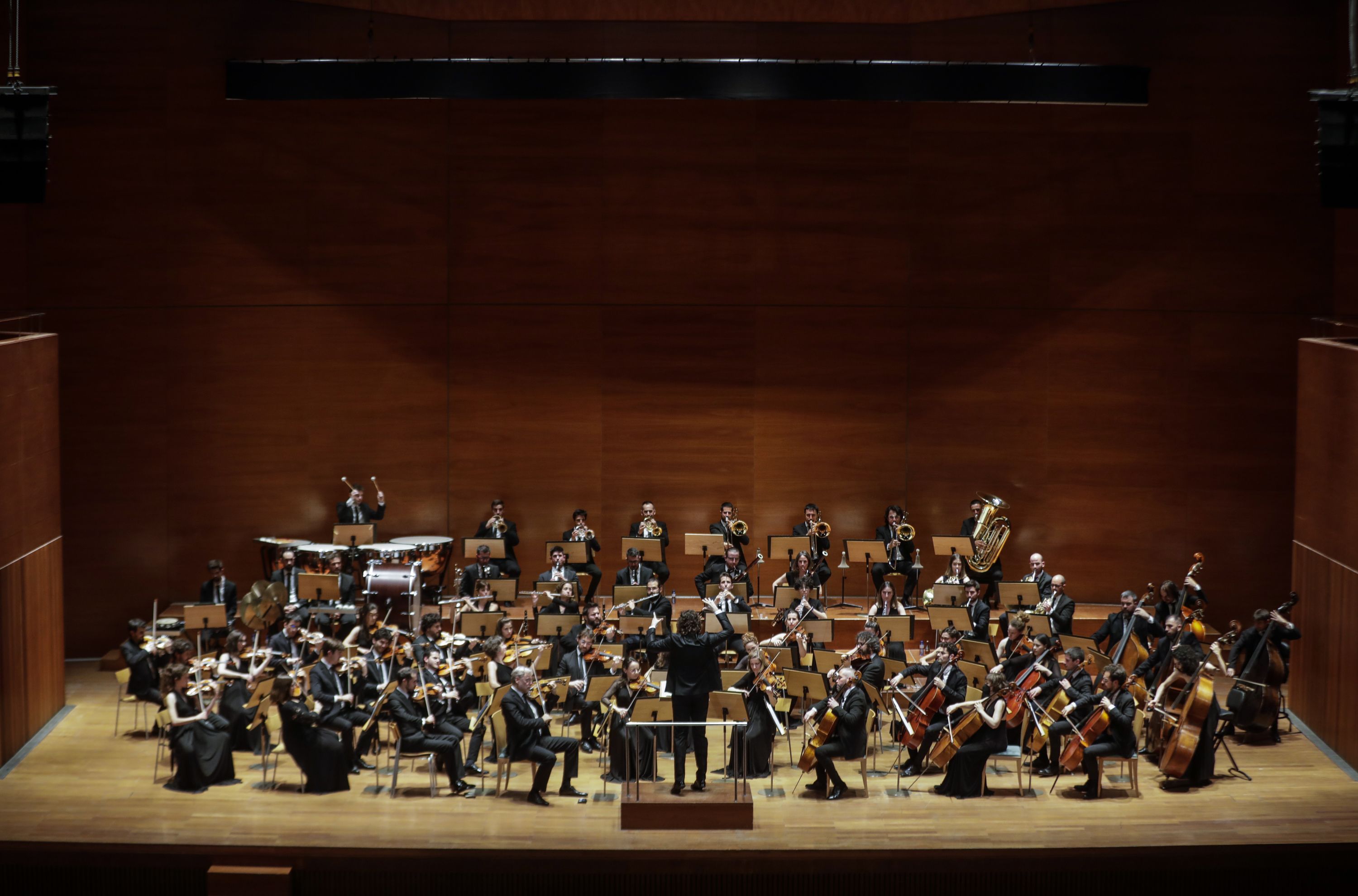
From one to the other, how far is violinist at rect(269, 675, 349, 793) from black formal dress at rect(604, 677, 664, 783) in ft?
6.50

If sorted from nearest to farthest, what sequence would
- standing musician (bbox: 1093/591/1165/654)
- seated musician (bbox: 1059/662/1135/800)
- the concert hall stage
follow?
1. the concert hall stage
2. seated musician (bbox: 1059/662/1135/800)
3. standing musician (bbox: 1093/591/1165/654)

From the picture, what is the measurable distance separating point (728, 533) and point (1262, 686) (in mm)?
5212

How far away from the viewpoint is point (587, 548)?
14484mm

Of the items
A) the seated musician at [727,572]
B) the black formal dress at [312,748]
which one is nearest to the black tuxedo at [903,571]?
the seated musician at [727,572]

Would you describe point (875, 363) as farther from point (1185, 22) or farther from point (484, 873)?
point (484, 873)

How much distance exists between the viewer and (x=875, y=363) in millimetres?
15523

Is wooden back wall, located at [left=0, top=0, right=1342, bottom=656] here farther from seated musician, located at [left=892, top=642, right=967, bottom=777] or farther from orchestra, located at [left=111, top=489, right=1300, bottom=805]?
seated musician, located at [left=892, top=642, right=967, bottom=777]

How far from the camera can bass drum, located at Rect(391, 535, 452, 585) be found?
14227mm

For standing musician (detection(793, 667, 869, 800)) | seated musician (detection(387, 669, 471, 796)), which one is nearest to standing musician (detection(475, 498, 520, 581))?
seated musician (detection(387, 669, 471, 796))

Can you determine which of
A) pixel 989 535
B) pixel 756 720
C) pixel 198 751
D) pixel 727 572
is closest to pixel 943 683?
pixel 756 720

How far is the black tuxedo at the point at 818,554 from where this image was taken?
1421 cm

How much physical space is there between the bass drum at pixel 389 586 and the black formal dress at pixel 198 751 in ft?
9.58

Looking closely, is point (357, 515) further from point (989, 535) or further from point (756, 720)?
point (989, 535)

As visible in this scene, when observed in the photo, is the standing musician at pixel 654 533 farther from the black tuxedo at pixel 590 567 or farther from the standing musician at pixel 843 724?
the standing musician at pixel 843 724
